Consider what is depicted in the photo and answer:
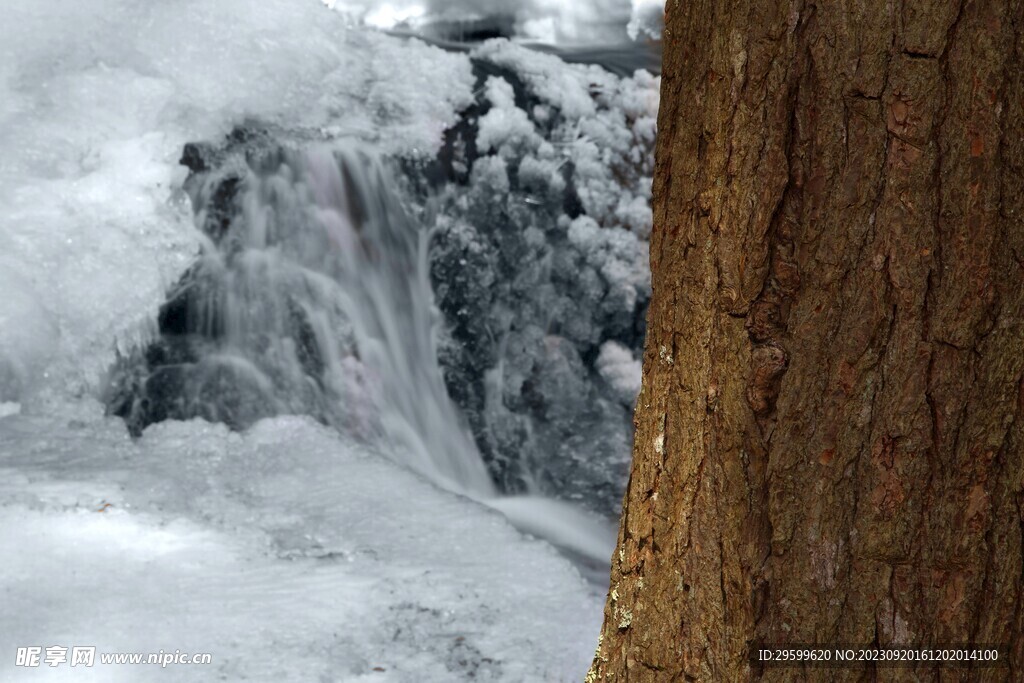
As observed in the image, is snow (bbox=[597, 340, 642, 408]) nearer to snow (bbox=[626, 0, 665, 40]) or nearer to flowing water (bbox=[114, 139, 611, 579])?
flowing water (bbox=[114, 139, 611, 579])

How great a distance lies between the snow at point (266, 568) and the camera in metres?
1.91

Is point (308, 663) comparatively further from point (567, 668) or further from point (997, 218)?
point (997, 218)

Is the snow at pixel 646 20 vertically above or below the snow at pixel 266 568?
above

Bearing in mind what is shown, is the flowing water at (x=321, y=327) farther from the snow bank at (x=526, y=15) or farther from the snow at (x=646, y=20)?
the snow at (x=646, y=20)

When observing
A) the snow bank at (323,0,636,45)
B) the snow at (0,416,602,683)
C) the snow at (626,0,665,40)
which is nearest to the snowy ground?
the snow at (0,416,602,683)

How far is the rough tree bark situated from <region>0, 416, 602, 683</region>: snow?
0.93 meters

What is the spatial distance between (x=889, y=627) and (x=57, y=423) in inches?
103

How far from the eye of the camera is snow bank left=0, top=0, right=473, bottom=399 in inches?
124

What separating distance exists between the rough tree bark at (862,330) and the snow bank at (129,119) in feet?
8.47

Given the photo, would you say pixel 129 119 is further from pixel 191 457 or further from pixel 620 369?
pixel 620 369

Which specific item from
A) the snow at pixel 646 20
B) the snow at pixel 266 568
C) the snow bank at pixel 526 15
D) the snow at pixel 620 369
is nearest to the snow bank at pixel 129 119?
the snow at pixel 266 568

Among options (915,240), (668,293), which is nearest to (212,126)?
(668,293)

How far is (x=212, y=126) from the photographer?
366 centimetres

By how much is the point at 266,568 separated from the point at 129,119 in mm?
1997
